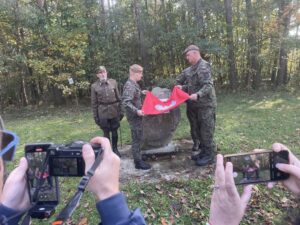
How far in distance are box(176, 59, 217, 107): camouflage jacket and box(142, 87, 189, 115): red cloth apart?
225 millimetres

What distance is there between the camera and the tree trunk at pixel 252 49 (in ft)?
51.6

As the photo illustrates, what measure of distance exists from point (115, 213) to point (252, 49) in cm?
1601

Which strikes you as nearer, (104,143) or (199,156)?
(104,143)

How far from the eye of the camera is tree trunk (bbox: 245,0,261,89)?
15727mm

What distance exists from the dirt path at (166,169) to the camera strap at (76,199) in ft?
13.9

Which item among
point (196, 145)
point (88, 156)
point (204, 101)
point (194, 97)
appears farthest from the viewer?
point (196, 145)

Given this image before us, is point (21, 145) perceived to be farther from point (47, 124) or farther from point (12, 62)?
point (12, 62)

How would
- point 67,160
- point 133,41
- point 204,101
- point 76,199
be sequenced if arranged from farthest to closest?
1. point 133,41
2. point 204,101
3. point 67,160
4. point 76,199

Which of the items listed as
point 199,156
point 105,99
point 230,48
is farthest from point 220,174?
point 230,48

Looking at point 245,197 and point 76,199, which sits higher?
point 76,199

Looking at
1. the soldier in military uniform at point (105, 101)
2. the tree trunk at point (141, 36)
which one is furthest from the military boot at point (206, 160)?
the tree trunk at point (141, 36)

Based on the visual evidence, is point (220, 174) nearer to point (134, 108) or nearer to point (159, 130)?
point (134, 108)

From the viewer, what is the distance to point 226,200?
5.12 feet

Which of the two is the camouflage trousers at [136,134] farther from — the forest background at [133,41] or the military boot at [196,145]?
the forest background at [133,41]
